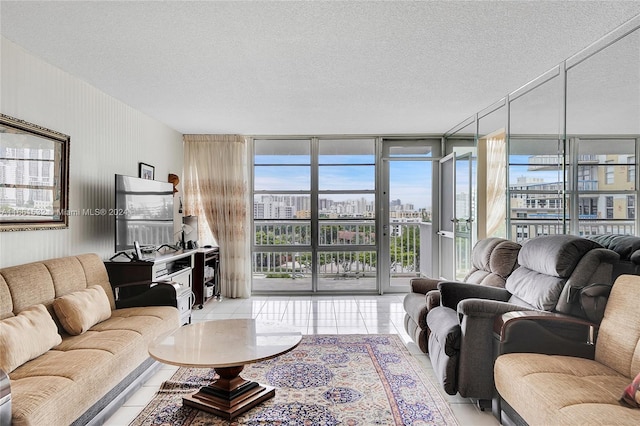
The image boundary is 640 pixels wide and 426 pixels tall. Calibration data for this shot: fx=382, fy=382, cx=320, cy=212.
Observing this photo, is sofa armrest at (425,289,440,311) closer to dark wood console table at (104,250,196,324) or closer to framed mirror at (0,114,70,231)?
dark wood console table at (104,250,196,324)

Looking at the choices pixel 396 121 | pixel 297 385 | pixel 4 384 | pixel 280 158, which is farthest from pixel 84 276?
pixel 396 121

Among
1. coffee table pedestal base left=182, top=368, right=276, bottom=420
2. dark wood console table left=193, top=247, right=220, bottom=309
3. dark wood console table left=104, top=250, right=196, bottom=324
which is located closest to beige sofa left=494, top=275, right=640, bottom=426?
coffee table pedestal base left=182, top=368, right=276, bottom=420

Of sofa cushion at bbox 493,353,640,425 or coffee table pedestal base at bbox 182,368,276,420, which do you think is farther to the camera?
coffee table pedestal base at bbox 182,368,276,420

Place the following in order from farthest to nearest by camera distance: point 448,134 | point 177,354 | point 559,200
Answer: point 448,134, point 559,200, point 177,354

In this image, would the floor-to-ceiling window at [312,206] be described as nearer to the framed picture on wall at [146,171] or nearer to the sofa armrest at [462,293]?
the framed picture on wall at [146,171]

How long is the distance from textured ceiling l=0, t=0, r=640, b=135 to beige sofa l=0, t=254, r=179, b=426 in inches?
62.7

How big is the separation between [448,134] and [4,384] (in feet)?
18.2

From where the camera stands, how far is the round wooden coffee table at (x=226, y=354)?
220cm

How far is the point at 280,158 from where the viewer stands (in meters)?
5.97

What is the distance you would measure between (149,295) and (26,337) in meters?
1.32

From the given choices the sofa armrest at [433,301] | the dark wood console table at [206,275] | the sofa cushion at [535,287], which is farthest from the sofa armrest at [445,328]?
the dark wood console table at [206,275]

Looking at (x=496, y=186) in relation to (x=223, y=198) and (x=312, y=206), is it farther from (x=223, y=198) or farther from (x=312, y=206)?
(x=223, y=198)

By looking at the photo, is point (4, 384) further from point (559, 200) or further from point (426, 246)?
point (426, 246)

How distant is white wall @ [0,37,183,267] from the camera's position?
2.65 meters
